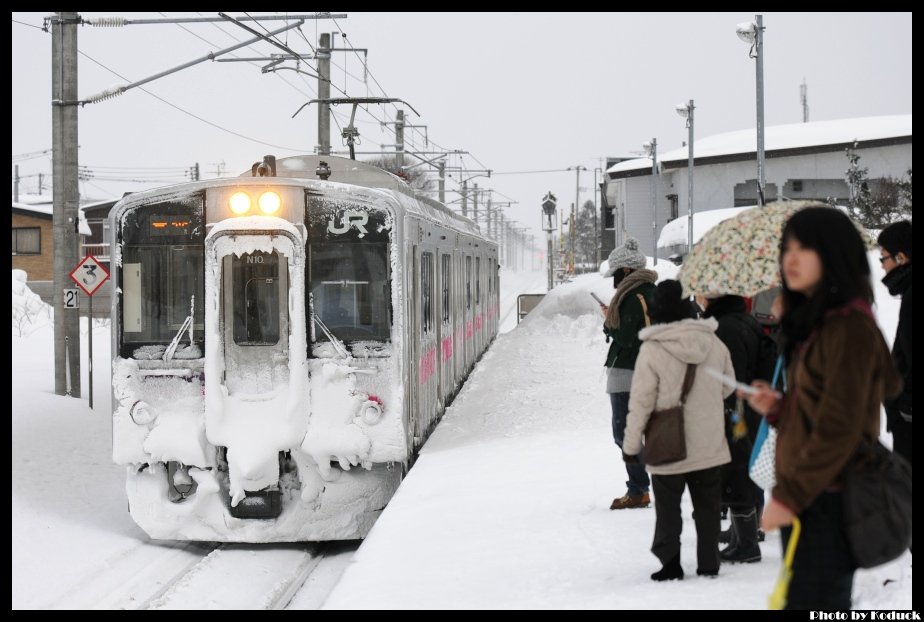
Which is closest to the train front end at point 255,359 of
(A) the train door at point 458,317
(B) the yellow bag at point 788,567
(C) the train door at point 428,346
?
(C) the train door at point 428,346

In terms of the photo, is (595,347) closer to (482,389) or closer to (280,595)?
(482,389)

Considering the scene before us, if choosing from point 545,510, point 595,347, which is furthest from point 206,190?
point 595,347

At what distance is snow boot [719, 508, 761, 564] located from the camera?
594cm

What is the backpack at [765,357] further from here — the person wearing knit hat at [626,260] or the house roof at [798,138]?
the house roof at [798,138]

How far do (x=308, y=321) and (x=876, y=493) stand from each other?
5.70m

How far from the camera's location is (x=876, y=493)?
335 cm

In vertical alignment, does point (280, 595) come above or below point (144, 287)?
below

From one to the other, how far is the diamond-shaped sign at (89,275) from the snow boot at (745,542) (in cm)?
1113

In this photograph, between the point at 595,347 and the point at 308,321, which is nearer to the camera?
the point at 308,321

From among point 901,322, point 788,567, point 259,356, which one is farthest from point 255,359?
point 788,567

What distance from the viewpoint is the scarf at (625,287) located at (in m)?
7.39

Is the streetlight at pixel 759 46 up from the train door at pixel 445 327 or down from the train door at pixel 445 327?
up

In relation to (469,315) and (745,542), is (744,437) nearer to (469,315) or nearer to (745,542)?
(745,542)

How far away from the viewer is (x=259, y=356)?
8406mm
